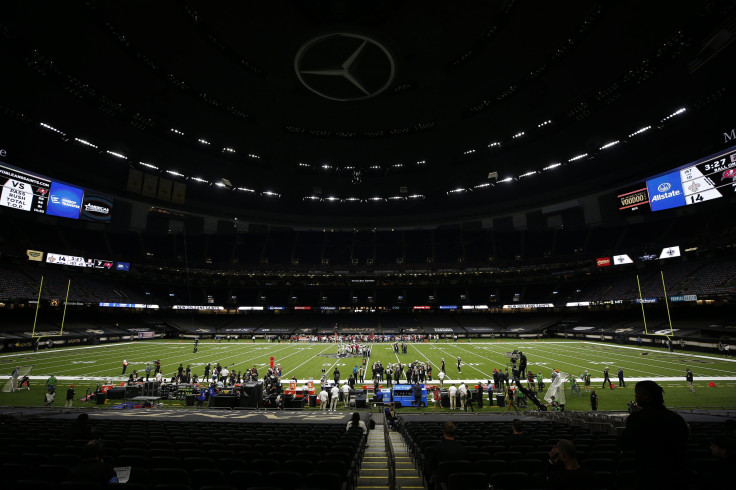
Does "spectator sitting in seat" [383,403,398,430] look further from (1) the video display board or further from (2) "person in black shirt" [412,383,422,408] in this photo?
(1) the video display board

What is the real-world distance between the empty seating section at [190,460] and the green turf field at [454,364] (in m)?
14.9

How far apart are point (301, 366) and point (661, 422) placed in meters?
28.6

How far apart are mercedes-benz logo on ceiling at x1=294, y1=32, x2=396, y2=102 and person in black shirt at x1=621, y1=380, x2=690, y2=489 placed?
28078 mm

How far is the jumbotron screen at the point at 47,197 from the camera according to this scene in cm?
3934

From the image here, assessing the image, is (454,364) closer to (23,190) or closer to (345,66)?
(345,66)

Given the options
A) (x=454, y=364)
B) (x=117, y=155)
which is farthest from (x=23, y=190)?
(x=454, y=364)

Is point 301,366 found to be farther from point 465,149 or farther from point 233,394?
point 465,149

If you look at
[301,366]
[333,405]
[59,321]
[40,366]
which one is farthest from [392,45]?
[59,321]

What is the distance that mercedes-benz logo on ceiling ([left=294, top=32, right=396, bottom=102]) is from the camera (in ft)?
86.3

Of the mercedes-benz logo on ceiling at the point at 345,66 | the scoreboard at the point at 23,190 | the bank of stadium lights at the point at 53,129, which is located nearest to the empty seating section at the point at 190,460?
the mercedes-benz logo on ceiling at the point at 345,66

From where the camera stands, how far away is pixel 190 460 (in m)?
4.67

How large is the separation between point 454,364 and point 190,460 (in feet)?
92.0

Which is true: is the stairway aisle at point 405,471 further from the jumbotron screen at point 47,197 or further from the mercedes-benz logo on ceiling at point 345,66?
the jumbotron screen at point 47,197

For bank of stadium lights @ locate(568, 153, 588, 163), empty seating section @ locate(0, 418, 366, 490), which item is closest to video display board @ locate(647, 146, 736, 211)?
bank of stadium lights @ locate(568, 153, 588, 163)
